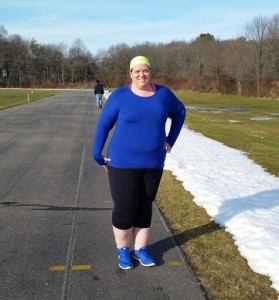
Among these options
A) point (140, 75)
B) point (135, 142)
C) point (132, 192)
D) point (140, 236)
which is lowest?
point (140, 236)

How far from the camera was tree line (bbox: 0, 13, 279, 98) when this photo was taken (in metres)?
65.5

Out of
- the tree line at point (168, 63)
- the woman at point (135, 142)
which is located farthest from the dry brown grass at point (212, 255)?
the tree line at point (168, 63)

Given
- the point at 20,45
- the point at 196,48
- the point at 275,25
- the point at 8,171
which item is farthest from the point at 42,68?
the point at 8,171

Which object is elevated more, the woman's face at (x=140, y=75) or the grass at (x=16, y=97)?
the woman's face at (x=140, y=75)

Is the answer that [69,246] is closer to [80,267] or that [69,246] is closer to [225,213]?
[80,267]

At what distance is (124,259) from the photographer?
155 inches

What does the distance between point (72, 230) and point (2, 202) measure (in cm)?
171

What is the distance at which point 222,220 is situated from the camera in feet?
17.2

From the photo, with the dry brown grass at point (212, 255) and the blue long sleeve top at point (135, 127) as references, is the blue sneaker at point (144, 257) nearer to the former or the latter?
the dry brown grass at point (212, 255)

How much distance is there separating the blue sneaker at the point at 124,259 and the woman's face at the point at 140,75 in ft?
5.27

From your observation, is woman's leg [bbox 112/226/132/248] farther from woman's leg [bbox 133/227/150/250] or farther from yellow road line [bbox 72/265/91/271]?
yellow road line [bbox 72/265/91/271]

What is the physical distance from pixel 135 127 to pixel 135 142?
0.13 m

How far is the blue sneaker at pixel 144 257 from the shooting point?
12.9 feet

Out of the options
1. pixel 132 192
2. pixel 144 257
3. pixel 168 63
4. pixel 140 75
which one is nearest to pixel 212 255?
pixel 144 257
